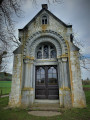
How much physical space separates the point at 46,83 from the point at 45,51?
2.90 m

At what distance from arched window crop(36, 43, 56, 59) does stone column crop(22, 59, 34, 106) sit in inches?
51.7

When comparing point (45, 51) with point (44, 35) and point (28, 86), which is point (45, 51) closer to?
point (44, 35)

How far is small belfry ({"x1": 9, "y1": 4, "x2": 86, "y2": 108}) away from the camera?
6195 millimetres

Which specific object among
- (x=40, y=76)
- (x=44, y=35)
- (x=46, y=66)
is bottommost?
(x=40, y=76)

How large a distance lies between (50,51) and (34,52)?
4.95ft

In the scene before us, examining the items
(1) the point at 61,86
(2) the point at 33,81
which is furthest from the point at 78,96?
(2) the point at 33,81

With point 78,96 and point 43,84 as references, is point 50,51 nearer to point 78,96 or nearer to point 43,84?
point 43,84

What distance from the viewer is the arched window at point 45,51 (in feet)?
26.0

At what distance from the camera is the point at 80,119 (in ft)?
13.8

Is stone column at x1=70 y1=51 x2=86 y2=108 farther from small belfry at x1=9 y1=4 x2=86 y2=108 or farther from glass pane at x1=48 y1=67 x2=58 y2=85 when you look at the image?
glass pane at x1=48 y1=67 x2=58 y2=85

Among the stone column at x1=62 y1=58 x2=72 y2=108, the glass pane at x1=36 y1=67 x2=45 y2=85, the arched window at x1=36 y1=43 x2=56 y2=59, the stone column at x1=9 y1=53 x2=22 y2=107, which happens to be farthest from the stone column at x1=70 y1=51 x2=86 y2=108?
the stone column at x1=9 y1=53 x2=22 y2=107

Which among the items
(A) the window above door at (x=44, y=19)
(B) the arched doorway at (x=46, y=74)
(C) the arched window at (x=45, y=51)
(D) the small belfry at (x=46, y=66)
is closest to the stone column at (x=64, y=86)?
(D) the small belfry at (x=46, y=66)

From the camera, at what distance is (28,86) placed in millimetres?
6707

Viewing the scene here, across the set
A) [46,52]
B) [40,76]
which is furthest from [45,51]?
[40,76]
